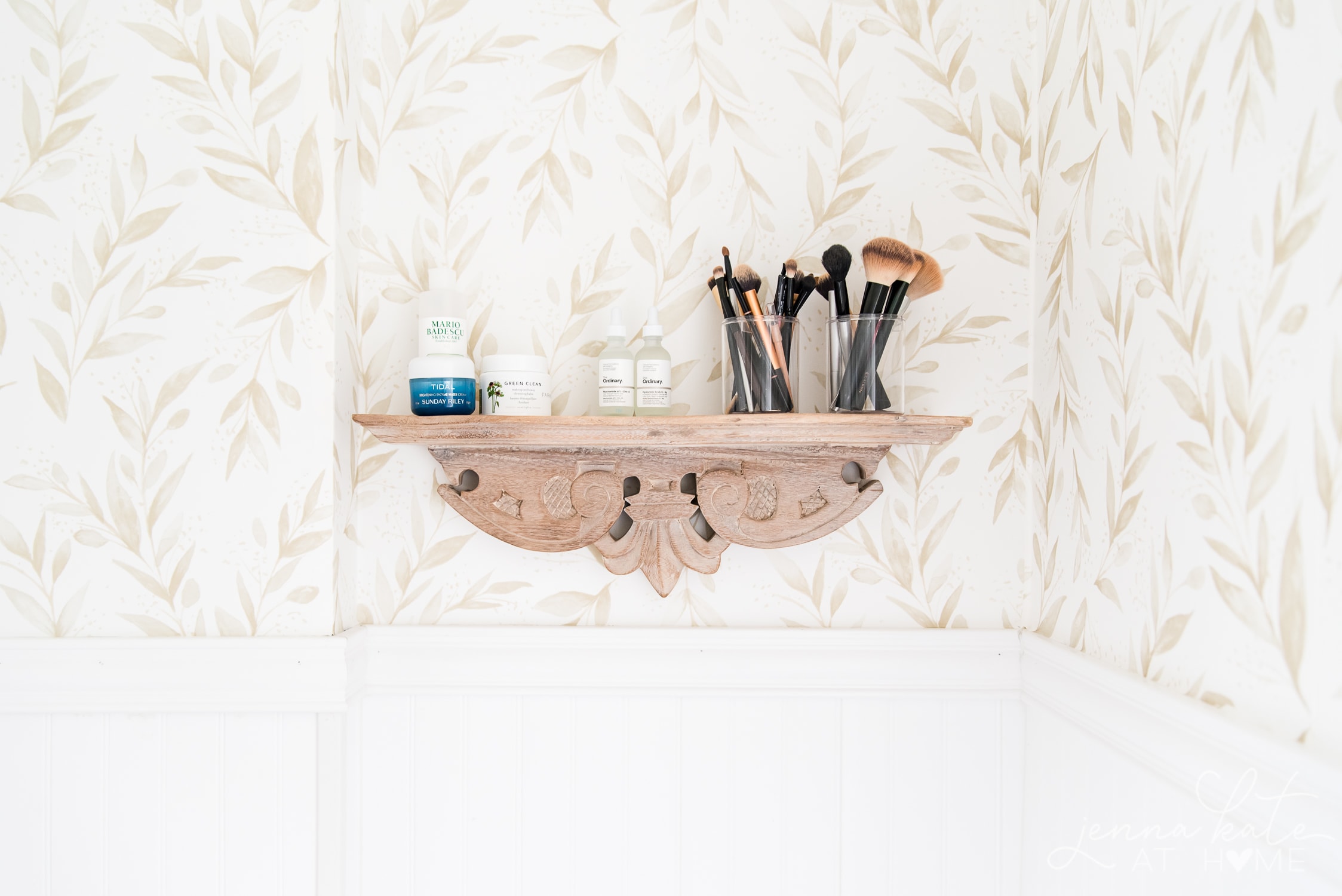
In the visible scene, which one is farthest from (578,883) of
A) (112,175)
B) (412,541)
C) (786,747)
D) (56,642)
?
(112,175)

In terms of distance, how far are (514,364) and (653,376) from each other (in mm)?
170

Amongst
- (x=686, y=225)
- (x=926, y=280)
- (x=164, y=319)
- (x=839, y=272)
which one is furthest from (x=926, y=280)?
(x=164, y=319)

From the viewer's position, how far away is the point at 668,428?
0.79m

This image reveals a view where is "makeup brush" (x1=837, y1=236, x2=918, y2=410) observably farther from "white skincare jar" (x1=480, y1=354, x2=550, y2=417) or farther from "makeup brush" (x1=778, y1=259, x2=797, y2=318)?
"white skincare jar" (x1=480, y1=354, x2=550, y2=417)

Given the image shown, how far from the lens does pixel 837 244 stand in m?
0.83

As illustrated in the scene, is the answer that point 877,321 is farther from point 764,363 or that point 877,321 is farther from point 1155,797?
point 1155,797

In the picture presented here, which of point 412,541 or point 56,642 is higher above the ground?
point 412,541

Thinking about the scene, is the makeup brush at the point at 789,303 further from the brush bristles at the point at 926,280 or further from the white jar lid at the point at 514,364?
the white jar lid at the point at 514,364

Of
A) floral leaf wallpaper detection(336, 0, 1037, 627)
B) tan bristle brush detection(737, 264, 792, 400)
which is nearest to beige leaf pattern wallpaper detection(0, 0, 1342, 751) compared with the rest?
floral leaf wallpaper detection(336, 0, 1037, 627)

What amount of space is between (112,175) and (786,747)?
112cm

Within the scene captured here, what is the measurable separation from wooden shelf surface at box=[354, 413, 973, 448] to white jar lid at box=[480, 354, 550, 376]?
7 centimetres

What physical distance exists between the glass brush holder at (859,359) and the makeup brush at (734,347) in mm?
105

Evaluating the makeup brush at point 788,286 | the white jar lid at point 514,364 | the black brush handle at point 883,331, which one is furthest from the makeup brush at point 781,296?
the white jar lid at point 514,364

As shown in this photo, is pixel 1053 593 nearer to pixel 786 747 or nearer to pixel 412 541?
pixel 786 747
